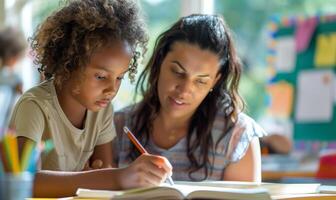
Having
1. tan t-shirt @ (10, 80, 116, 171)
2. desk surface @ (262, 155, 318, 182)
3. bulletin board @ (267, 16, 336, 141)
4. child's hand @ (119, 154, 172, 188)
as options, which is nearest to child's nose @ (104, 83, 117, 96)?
tan t-shirt @ (10, 80, 116, 171)

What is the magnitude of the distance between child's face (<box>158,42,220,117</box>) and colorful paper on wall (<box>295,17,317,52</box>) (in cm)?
220

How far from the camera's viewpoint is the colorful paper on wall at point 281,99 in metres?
4.01

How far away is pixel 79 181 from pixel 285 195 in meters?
0.43

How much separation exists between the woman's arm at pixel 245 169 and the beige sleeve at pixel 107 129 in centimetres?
32

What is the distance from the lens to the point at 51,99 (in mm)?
1690

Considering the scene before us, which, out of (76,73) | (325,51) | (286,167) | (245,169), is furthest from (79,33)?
(325,51)

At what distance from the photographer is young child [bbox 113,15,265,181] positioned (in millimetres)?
1857

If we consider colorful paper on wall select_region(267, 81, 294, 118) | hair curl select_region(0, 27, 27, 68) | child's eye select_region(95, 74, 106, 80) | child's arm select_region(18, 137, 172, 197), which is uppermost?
hair curl select_region(0, 27, 27, 68)

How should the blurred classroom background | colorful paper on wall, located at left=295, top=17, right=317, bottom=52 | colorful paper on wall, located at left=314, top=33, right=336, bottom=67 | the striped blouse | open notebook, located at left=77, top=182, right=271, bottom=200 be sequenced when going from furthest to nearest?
colorful paper on wall, located at left=295, top=17, right=317, bottom=52 < colorful paper on wall, located at left=314, top=33, right=336, bottom=67 < the blurred classroom background < the striped blouse < open notebook, located at left=77, top=182, right=271, bottom=200

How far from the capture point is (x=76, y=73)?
1.68m

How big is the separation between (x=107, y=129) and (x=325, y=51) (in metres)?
2.31

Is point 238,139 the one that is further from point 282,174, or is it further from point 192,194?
point 282,174

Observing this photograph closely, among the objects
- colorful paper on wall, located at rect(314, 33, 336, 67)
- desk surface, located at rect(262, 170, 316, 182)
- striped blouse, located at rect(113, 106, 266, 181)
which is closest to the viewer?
striped blouse, located at rect(113, 106, 266, 181)

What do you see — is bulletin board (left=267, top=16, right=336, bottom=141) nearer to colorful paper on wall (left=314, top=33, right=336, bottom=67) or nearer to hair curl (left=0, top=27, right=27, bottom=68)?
colorful paper on wall (left=314, top=33, right=336, bottom=67)
